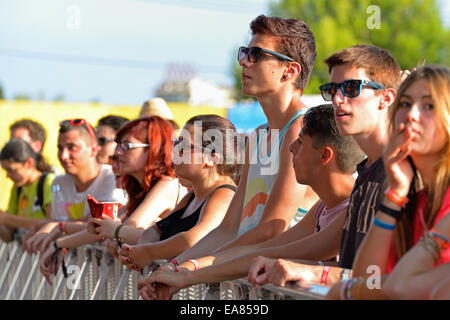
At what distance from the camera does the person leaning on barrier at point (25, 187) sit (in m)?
7.80

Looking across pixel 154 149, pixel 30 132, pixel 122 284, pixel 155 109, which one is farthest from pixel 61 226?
pixel 30 132

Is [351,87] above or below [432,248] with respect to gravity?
above

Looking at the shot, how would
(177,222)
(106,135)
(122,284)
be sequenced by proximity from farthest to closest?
(106,135), (122,284), (177,222)

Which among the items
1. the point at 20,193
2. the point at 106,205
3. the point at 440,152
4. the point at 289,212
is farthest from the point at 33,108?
the point at 440,152

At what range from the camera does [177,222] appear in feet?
16.9

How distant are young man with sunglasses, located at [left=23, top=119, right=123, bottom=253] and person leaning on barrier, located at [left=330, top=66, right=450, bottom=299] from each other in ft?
13.8

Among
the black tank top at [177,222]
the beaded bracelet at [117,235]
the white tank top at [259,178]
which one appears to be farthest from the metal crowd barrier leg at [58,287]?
the white tank top at [259,178]

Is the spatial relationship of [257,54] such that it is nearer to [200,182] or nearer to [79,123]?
[200,182]

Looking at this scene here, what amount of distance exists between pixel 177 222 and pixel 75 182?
7.87 ft

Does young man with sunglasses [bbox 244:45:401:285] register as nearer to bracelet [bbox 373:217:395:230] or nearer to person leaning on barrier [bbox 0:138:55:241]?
bracelet [bbox 373:217:395:230]

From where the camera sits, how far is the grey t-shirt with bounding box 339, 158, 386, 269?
129 inches

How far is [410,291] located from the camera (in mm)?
2543
